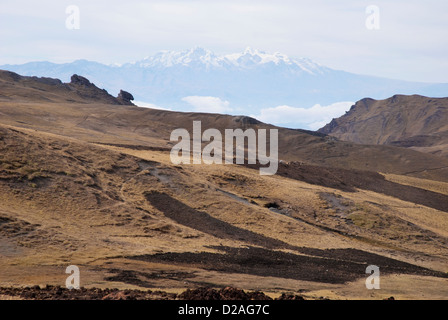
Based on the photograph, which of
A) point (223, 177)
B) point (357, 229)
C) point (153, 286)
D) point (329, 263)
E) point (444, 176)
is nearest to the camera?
point (153, 286)

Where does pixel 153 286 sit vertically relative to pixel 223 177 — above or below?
below

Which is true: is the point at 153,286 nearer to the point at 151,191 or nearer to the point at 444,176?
the point at 151,191

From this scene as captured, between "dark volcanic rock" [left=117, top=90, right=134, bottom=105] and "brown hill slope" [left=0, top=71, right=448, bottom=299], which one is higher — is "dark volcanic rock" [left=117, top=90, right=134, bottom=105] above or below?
above

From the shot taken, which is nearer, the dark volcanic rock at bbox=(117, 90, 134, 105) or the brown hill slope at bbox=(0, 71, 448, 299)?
the brown hill slope at bbox=(0, 71, 448, 299)

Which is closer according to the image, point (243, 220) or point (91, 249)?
point (91, 249)

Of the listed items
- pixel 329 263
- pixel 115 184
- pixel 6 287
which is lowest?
pixel 329 263

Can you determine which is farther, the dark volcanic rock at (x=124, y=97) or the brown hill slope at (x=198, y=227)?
the dark volcanic rock at (x=124, y=97)

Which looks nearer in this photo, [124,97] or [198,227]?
[198,227]

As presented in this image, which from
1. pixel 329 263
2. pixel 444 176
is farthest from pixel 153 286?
pixel 444 176

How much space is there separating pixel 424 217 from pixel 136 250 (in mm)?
35796

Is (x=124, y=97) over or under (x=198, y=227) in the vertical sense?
over

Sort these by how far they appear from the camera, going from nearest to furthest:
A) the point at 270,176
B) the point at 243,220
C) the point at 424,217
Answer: the point at 243,220 → the point at 424,217 → the point at 270,176

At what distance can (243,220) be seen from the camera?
40.3 m

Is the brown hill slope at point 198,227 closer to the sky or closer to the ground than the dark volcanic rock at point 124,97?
closer to the ground
